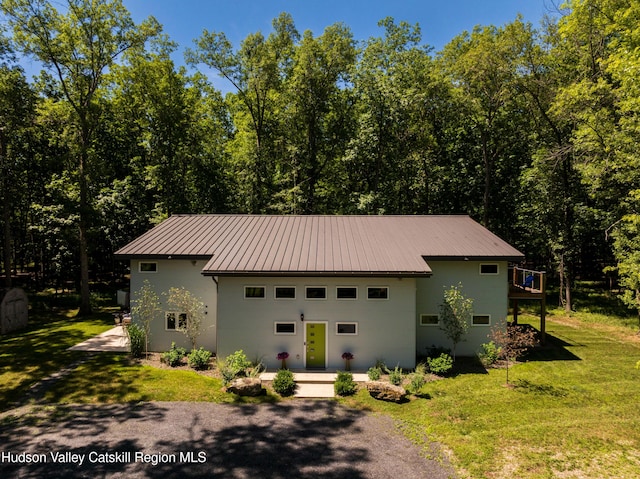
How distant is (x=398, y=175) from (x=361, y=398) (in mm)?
20422

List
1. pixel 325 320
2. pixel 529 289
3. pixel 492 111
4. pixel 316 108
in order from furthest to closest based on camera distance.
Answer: pixel 316 108 < pixel 492 111 < pixel 529 289 < pixel 325 320

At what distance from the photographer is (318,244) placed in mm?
15773

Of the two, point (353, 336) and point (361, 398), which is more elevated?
point (353, 336)

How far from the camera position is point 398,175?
28094 mm

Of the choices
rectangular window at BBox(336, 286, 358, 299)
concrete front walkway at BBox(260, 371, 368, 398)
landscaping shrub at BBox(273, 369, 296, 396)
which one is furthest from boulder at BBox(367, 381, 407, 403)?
rectangular window at BBox(336, 286, 358, 299)

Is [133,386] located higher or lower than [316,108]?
lower

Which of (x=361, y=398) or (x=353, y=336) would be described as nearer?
(x=361, y=398)

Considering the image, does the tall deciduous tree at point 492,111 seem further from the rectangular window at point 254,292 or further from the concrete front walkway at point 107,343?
the concrete front walkway at point 107,343

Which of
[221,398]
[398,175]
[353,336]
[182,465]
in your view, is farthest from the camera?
[398,175]

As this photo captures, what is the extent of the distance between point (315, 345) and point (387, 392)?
3.68 meters

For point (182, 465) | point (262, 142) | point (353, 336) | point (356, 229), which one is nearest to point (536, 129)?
point (356, 229)

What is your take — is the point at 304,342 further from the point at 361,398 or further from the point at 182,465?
the point at 182,465

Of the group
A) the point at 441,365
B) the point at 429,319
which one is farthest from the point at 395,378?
the point at 429,319

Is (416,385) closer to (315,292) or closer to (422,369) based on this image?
(422,369)
